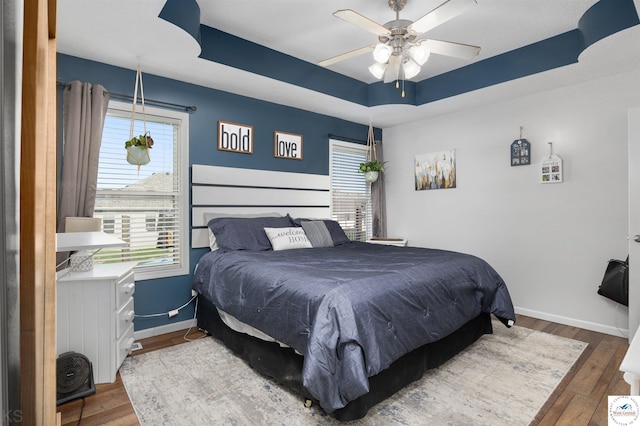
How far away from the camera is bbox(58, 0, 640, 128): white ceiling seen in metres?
2.38

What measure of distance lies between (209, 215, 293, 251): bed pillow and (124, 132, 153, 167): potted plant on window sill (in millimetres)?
827

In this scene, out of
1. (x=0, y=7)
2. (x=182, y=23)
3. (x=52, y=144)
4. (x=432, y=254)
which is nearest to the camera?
(x=0, y=7)

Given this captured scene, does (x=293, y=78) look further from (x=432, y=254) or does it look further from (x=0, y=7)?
(x=0, y=7)

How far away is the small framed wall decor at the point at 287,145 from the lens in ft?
13.5

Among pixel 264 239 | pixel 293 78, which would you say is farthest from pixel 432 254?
pixel 293 78

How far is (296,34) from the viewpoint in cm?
308

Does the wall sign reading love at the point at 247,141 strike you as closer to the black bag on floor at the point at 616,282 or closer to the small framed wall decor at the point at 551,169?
the small framed wall decor at the point at 551,169

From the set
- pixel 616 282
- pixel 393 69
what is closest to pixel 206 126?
pixel 393 69

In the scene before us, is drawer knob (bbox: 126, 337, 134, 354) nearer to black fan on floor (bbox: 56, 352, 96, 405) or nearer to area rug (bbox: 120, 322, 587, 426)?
area rug (bbox: 120, 322, 587, 426)

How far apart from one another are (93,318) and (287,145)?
2.72 metres

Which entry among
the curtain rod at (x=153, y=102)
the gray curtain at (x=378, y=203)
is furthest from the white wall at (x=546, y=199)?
the curtain rod at (x=153, y=102)

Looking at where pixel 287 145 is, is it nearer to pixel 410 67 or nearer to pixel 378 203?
pixel 378 203

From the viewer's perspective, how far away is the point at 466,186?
4.32m

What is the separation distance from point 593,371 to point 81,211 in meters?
4.07
